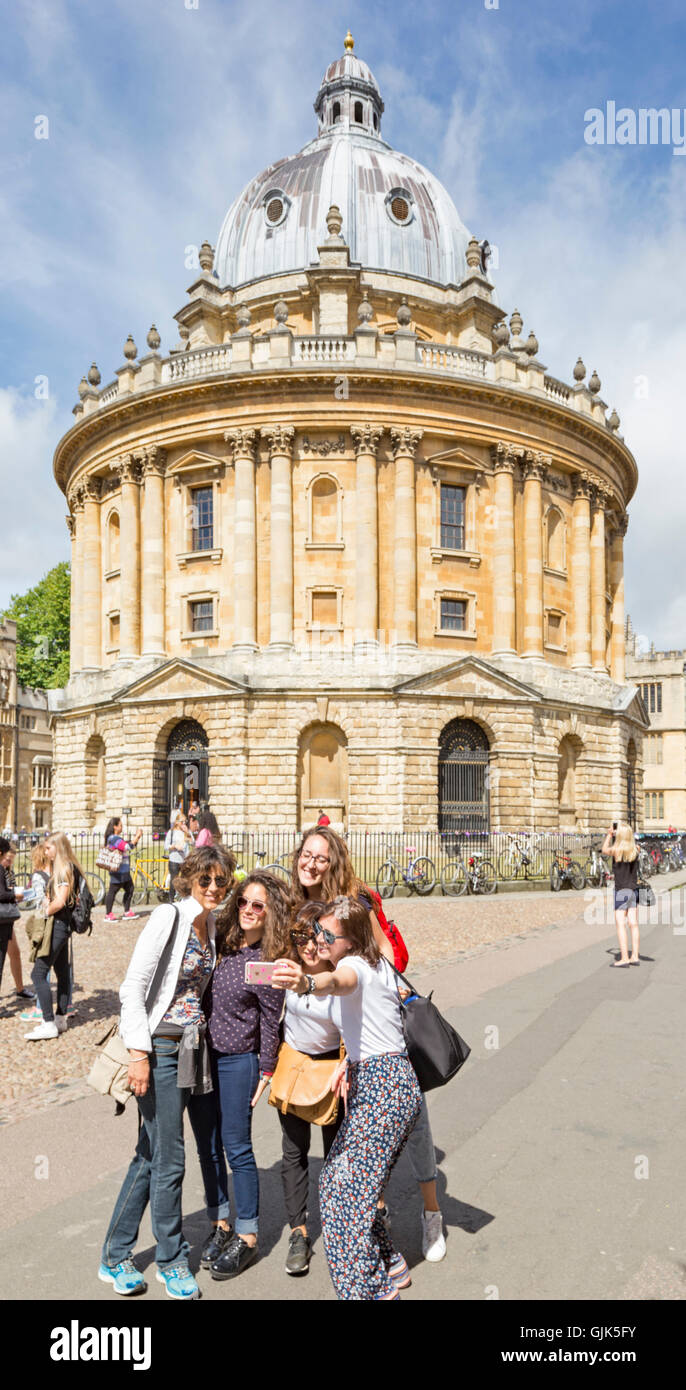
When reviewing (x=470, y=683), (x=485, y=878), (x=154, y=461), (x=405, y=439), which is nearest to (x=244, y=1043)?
(x=485, y=878)

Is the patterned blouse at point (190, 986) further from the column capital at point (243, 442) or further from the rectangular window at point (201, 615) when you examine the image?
the rectangular window at point (201, 615)

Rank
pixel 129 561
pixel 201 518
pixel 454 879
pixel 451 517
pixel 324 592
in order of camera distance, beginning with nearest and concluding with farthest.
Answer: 1. pixel 454 879
2. pixel 324 592
3. pixel 451 517
4. pixel 201 518
5. pixel 129 561

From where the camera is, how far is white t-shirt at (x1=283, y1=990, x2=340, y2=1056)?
437 centimetres

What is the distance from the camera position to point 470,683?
32188mm

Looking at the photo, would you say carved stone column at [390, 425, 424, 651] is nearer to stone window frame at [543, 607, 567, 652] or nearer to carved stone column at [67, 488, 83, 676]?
stone window frame at [543, 607, 567, 652]

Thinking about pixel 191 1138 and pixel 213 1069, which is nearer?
pixel 213 1069

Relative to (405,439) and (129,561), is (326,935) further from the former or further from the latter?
(129,561)

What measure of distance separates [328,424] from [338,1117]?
30723 millimetres

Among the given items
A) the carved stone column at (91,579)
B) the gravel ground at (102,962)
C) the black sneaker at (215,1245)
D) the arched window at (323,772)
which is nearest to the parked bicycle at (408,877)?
the gravel ground at (102,962)

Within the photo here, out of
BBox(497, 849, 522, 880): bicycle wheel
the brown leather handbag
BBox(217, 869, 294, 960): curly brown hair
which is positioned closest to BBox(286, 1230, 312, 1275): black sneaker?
the brown leather handbag

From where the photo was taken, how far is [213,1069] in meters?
4.67

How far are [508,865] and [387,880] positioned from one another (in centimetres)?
419
